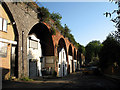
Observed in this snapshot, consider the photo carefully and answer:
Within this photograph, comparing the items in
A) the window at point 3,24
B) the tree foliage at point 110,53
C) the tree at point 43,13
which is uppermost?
the tree at point 43,13

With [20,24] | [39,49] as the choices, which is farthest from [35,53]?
[20,24]

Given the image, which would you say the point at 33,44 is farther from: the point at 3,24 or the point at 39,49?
the point at 3,24

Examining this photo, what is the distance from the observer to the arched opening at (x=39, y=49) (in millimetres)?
15631

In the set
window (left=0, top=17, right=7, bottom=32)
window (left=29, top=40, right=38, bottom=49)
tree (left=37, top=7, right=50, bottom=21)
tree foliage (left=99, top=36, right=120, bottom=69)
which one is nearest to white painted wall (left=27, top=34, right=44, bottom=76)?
window (left=29, top=40, right=38, bottom=49)

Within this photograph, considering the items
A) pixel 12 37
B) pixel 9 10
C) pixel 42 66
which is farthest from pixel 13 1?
pixel 42 66

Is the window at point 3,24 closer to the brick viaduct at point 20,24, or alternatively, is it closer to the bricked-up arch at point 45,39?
the brick viaduct at point 20,24

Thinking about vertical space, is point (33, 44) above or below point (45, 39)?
below

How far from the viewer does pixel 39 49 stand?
710 inches

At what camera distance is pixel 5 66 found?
10266 mm

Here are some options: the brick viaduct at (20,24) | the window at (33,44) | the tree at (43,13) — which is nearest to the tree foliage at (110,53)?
the tree at (43,13)

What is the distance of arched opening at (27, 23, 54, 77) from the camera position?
15631 millimetres

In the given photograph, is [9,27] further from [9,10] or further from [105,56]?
[105,56]

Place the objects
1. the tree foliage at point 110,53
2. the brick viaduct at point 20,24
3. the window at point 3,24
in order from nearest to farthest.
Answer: the window at point 3,24 < the brick viaduct at point 20,24 < the tree foliage at point 110,53

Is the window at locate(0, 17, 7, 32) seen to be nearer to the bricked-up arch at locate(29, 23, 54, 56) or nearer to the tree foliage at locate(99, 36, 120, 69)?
the bricked-up arch at locate(29, 23, 54, 56)
